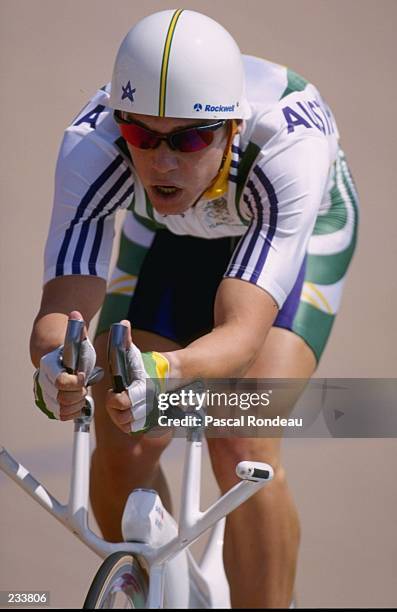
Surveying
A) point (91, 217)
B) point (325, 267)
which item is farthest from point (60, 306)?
point (325, 267)

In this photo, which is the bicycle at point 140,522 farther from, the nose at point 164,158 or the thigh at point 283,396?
the nose at point 164,158

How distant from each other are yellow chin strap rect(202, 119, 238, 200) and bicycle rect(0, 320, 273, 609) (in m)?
0.51

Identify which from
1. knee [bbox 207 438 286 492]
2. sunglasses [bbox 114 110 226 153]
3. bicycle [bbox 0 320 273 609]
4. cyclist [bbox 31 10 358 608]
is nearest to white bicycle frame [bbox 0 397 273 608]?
bicycle [bbox 0 320 273 609]

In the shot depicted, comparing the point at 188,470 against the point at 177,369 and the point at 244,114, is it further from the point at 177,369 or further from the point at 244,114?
the point at 244,114

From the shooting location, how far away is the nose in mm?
2775

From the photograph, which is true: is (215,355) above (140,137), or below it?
below

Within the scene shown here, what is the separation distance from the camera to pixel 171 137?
A: 109 inches

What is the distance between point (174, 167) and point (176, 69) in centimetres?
21

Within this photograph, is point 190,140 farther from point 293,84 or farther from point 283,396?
point 283,396

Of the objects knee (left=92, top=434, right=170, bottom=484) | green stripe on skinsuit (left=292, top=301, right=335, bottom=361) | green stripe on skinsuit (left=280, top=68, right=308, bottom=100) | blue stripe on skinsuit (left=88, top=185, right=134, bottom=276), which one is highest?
green stripe on skinsuit (left=280, top=68, right=308, bottom=100)

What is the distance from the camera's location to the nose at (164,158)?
2775 millimetres

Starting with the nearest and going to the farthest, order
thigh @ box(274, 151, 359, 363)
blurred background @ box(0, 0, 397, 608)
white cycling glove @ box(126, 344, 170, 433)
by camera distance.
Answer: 1. white cycling glove @ box(126, 344, 170, 433)
2. thigh @ box(274, 151, 359, 363)
3. blurred background @ box(0, 0, 397, 608)

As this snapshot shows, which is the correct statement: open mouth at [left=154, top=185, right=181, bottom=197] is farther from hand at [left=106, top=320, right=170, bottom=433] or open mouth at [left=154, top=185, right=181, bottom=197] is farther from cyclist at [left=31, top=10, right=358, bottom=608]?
hand at [left=106, top=320, right=170, bottom=433]

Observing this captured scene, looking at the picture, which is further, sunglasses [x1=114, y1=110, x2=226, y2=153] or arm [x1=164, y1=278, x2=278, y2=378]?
sunglasses [x1=114, y1=110, x2=226, y2=153]
